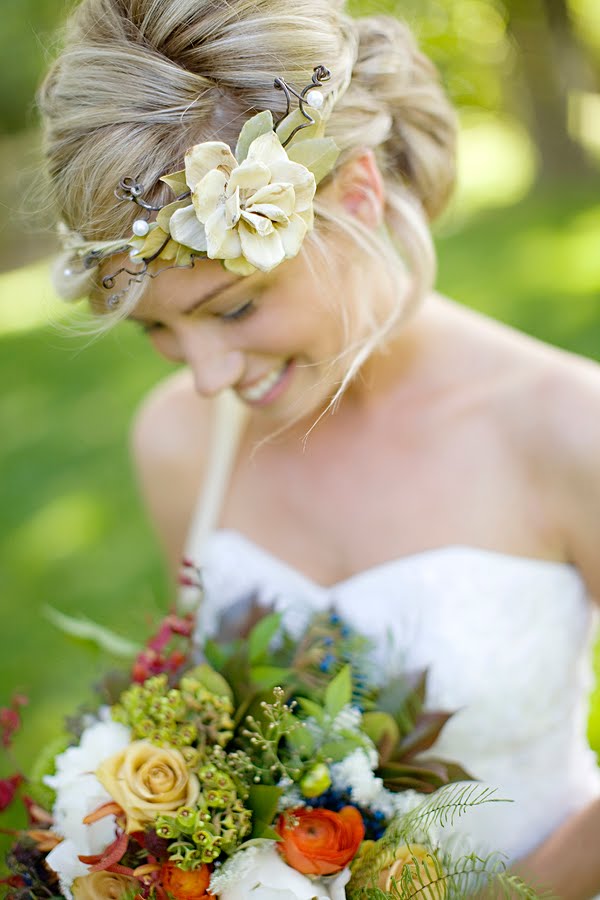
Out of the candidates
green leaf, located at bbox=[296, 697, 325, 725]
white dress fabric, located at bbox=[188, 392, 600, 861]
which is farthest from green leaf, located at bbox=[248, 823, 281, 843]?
white dress fabric, located at bbox=[188, 392, 600, 861]

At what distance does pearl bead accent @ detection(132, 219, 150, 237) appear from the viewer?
1.62 m

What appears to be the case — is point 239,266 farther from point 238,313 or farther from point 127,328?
point 127,328

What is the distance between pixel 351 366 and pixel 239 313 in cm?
25

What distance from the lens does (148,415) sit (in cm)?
280

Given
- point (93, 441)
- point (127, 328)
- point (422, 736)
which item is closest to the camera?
point (422, 736)

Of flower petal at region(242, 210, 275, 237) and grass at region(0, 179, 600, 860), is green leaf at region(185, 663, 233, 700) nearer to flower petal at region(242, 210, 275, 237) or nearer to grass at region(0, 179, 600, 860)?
grass at region(0, 179, 600, 860)

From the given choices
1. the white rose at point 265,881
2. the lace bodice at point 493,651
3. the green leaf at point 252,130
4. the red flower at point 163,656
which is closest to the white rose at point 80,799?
the red flower at point 163,656

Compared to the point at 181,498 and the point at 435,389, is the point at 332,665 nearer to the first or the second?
the point at 435,389

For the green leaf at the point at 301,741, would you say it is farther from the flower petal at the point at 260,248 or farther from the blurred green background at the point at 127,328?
the flower petal at the point at 260,248

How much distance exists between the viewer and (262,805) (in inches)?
56.9

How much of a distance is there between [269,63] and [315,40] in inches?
4.1

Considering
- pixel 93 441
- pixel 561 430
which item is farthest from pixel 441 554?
pixel 93 441

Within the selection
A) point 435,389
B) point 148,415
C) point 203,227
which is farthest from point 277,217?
point 148,415

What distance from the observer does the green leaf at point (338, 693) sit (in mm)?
1630
